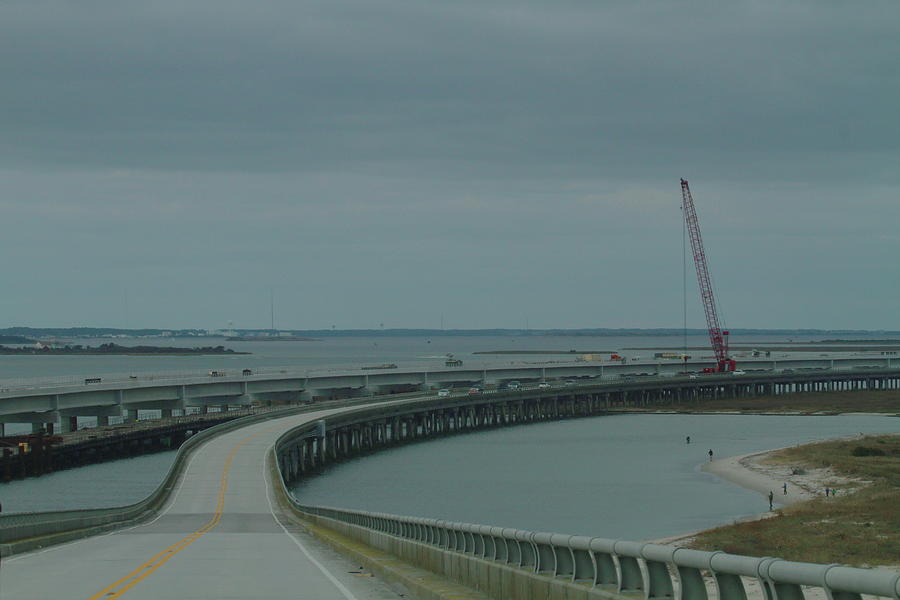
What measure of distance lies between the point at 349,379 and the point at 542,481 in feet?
261

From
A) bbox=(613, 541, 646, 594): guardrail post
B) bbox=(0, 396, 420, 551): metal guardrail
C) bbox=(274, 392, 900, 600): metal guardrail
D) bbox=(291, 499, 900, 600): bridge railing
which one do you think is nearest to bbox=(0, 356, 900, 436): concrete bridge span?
bbox=(0, 396, 420, 551): metal guardrail

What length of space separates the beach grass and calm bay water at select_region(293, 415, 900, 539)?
6130mm

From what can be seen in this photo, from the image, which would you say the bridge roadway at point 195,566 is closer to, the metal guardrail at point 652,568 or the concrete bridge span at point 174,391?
the metal guardrail at point 652,568

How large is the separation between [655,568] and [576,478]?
8284cm

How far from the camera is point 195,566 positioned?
2555cm

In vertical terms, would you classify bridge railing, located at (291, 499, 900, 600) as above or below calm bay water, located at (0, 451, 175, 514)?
above

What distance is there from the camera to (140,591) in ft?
64.8

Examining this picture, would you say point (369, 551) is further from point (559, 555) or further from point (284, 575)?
point (559, 555)

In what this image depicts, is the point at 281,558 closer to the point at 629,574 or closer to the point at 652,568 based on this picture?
the point at 629,574

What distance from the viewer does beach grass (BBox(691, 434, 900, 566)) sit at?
4175cm

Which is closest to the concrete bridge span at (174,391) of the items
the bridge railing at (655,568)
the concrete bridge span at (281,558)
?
the concrete bridge span at (281,558)

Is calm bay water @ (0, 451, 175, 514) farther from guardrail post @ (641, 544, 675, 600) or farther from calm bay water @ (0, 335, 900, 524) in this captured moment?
guardrail post @ (641, 544, 675, 600)

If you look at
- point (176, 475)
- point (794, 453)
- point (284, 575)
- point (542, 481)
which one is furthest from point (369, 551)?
point (794, 453)

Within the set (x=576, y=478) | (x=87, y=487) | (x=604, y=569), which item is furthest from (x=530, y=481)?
(x=604, y=569)
